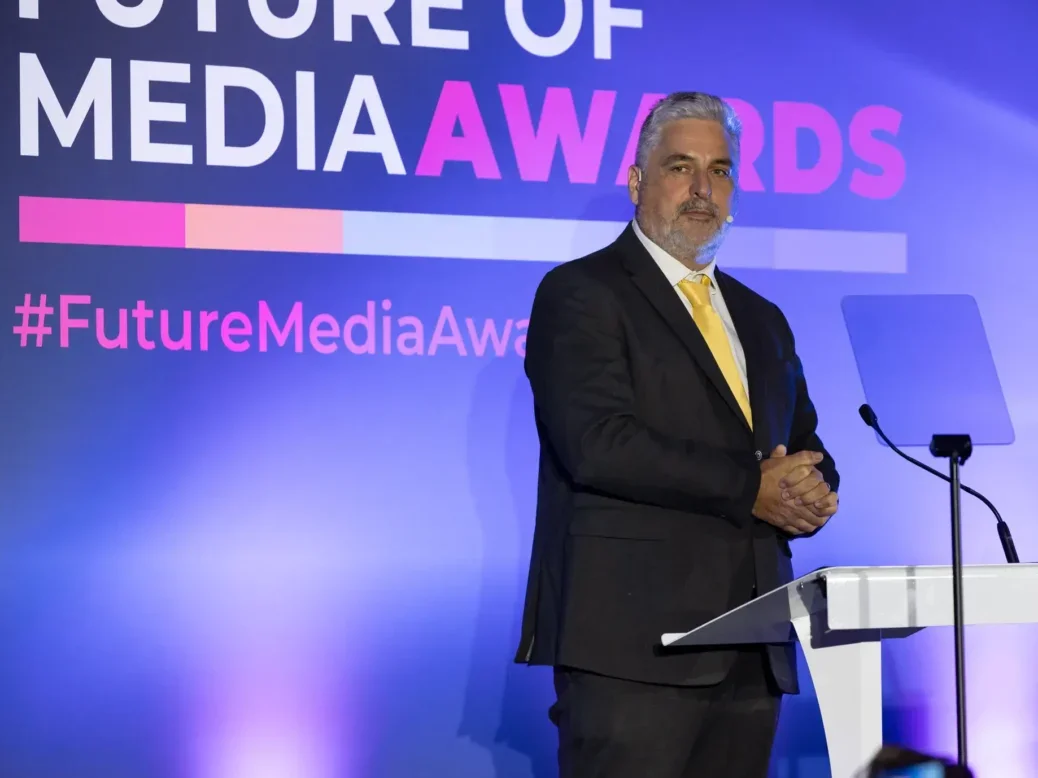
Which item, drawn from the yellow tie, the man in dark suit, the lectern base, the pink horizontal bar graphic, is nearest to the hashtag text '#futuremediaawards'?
the pink horizontal bar graphic

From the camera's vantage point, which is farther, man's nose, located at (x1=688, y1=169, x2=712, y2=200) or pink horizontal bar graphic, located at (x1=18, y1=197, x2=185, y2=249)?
pink horizontal bar graphic, located at (x1=18, y1=197, x2=185, y2=249)

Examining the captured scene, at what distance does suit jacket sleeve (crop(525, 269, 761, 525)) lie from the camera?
2.14m

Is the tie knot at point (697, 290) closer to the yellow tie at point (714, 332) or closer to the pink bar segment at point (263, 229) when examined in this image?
the yellow tie at point (714, 332)

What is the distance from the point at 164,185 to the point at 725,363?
170 cm

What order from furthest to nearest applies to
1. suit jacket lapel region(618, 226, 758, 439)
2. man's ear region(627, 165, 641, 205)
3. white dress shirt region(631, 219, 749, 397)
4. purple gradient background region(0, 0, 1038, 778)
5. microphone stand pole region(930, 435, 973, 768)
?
purple gradient background region(0, 0, 1038, 778) < man's ear region(627, 165, 641, 205) < white dress shirt region(631, 219, 749, 397) < suit jacket lapel region(618, 226, 758, 439) < microphone stand pole region(930, 435, 973, 768)

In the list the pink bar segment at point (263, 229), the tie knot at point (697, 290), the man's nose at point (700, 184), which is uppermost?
the pink bar segment at point (263, 229)

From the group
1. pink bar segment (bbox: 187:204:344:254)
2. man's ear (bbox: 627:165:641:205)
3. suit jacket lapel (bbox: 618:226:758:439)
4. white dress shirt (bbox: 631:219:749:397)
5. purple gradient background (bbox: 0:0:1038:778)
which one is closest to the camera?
suit jacket lapel (bbox: 618:226:758:439)

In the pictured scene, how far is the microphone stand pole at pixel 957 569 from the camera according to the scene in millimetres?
1735

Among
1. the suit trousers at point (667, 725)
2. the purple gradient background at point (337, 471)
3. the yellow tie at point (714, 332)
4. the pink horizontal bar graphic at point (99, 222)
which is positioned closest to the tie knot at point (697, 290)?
the yellow tie at point (714, 332)

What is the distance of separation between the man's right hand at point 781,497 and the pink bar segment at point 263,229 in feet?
5.57

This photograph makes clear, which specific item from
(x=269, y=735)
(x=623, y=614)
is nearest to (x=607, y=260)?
(x=623, y=614)

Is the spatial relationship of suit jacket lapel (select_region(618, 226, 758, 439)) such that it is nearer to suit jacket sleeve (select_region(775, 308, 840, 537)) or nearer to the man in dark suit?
the man in dark suit

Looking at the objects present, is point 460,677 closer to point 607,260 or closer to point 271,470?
point 271,470

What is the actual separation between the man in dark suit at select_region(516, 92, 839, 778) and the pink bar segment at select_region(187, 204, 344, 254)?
1230mm
